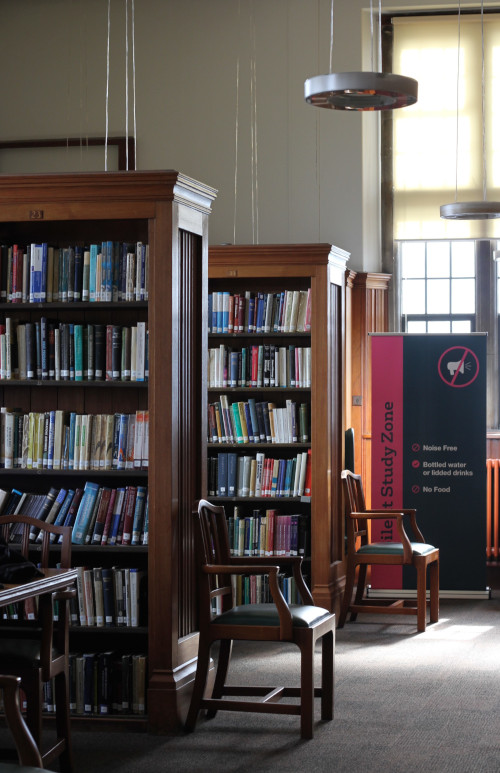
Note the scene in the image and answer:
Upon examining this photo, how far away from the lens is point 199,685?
17.1ft

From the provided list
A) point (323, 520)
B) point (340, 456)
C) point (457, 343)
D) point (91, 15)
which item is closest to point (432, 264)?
point (457, 343)

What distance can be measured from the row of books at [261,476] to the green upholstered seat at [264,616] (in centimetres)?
296

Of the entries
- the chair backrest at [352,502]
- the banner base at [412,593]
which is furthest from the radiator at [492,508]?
the chair backrest at [352,502]

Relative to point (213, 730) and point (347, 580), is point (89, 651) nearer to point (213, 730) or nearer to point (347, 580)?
point (213, 730)

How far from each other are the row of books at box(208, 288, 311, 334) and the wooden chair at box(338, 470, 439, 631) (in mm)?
1154

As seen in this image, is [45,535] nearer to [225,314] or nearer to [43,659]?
[43,659]

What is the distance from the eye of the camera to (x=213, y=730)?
5.32 m

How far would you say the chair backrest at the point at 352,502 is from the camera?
8.06 metres

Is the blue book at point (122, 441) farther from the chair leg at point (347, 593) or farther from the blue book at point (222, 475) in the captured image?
the chair leg at point (347, 593)

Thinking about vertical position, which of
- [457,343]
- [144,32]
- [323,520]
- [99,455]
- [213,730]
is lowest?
[213,730]

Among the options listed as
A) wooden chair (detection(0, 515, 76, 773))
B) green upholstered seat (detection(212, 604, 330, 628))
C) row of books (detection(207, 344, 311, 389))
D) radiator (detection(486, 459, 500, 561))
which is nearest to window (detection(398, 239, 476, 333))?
radiator (detection(486, 459, 500, 561))

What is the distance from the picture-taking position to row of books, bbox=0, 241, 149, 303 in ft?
17.9

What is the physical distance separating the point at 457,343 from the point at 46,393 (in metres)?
3.96

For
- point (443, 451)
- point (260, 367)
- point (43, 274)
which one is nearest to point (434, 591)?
point (443, 451)
